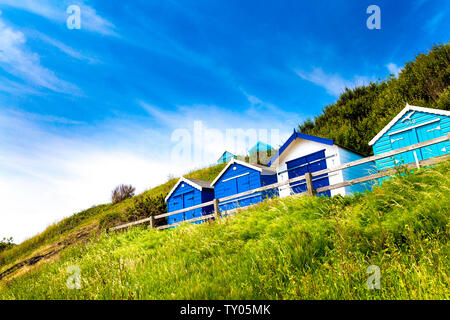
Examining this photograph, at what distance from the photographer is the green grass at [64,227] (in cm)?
2524

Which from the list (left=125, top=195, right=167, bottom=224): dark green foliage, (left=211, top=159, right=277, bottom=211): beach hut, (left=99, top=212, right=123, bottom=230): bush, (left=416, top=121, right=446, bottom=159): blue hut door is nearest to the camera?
(left=416, top=121, right=446, bottom=159): blue hut door

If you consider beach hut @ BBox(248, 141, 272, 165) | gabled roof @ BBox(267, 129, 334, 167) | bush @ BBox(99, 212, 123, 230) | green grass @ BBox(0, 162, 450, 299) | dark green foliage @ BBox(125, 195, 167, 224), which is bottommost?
green grass @ BBox(0, 162, 450, 299)

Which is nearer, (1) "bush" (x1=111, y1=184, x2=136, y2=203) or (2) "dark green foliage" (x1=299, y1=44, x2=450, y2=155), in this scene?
(2) "dark green foliage" (x1=299, y1=44, x2=450, y2=155)

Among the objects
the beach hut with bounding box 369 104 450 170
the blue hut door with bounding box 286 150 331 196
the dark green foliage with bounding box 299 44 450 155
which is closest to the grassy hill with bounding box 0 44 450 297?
the dark green foliage with bounding box 299 44 450 155

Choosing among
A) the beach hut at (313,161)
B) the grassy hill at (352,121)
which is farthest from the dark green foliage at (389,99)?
the beach hut at (313,161)

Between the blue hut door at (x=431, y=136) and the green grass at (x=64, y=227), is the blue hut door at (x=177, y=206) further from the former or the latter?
the blue hut door at (x=431, y=136)

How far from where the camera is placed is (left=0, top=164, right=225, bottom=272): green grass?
25236mm

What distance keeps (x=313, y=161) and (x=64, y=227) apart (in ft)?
90.5

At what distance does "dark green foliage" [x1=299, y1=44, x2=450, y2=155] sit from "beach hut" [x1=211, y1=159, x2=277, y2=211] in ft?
32.6

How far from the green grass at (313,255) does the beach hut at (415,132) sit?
6686 millimetres

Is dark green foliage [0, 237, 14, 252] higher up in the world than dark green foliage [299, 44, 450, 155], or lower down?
lower down

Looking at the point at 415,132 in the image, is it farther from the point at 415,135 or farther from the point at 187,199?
the point at 187,199

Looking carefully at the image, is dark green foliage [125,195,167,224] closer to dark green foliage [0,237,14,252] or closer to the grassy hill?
the grassy hill

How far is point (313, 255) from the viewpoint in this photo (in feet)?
13.8
